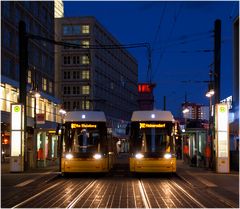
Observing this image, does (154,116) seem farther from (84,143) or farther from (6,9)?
(6,9)

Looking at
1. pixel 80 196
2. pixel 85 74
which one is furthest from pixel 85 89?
pixel 80 196

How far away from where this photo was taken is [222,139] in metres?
32.0

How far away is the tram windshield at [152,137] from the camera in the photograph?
96.6 ft

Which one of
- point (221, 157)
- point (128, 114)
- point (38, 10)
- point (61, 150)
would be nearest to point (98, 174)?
point (61, 150)

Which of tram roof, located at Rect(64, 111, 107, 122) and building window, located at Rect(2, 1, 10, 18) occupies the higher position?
building window, located at Rect(2, 1, 10, 18)

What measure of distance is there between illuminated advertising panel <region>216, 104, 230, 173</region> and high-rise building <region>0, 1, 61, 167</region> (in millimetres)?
13687

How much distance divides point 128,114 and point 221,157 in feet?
420

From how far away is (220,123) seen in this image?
32.2 m

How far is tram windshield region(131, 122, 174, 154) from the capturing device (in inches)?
1159

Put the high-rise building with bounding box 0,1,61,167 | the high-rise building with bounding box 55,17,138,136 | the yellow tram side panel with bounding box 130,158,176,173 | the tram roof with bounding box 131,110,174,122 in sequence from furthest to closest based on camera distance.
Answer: the high-rise building with bounding box 55,17,138,136 → the high-rise building with bounding box 0,1,61,167 → the tram roof with bounding box 131,110,174,122 → the yellow tram side panel with bounding box 130,158,176,173

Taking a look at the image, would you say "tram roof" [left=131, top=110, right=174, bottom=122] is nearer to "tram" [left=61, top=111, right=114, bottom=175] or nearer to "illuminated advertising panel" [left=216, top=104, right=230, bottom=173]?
"tram" [left=61, top=111, right=114, bottom=175]

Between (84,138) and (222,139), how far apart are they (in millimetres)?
7596

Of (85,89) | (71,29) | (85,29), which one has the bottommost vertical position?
(85,89)

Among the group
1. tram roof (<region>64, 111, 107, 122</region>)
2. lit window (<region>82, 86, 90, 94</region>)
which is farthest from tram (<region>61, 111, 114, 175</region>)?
lit window (<region>82, 86, 90, 94</region>)
